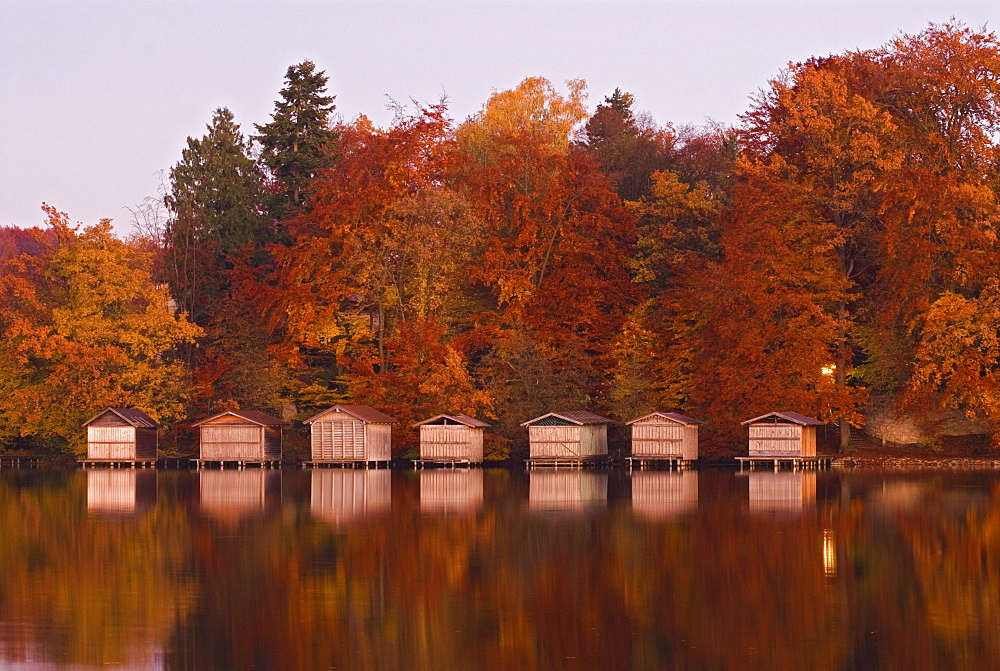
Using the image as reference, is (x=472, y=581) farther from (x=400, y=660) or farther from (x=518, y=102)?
(x=518, y=102)

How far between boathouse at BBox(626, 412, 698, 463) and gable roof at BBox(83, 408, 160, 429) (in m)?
22.4

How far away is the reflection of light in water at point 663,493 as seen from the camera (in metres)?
34.5

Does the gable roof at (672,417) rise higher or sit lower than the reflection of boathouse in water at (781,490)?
Result: higher

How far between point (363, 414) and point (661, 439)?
13.2 metres

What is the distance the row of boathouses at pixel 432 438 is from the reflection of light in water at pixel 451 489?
2.13 m

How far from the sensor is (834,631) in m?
17.8

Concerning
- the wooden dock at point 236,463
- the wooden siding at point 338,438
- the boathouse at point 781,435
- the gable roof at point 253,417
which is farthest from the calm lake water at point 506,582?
→ the wooden dock at point 236,463

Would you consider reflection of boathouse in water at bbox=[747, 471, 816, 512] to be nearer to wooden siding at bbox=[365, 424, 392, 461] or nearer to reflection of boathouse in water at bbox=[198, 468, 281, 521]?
reflection of boathouse in water at bbox=[198, 468, 281, 521]

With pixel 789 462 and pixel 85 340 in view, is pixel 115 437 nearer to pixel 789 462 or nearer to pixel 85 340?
pixel 85 340

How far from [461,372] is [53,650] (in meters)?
44.8

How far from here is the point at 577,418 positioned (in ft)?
192

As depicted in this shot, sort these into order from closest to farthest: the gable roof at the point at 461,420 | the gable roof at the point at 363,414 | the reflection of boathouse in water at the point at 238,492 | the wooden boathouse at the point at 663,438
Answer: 1. the reflection of boathouse in water at the point at 238,492
2. the wooden boathouse at the point at 663,438
3. the gable roof at the point at 461,420
4. the gable roof at the point at 363,414

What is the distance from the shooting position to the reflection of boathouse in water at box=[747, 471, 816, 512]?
117ft

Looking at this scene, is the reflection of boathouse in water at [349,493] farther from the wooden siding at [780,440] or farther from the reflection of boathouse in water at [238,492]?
the wooden siding at [780,440]
